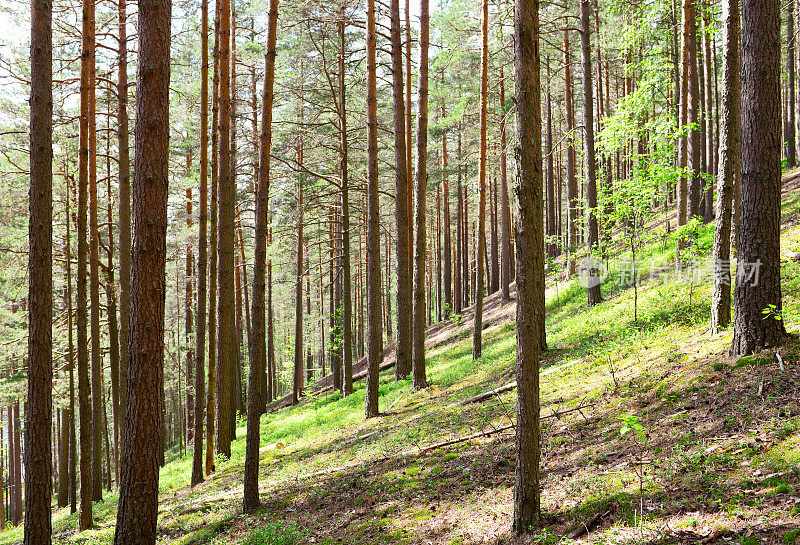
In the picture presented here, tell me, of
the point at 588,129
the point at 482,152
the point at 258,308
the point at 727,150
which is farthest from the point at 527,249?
the point at 588,129

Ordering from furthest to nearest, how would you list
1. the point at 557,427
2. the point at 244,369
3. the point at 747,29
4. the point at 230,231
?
the point at 244,369 → the point at 230,231 → the point at 557,427 → the point at 747,29

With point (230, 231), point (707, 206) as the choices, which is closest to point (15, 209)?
point (230, 231)

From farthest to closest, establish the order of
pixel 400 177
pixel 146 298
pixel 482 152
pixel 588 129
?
pixel 482 152, pixel 588 129, pixel 400 177, pixel 146 298

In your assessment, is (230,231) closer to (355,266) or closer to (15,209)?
(15,209)

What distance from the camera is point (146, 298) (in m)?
5.02

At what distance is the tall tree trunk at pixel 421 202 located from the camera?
40.8 feet

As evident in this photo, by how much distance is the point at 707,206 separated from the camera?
671 inches

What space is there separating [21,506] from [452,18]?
33.5 m

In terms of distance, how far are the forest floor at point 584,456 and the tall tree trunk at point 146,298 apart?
1894 mm

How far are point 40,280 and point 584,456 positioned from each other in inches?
267

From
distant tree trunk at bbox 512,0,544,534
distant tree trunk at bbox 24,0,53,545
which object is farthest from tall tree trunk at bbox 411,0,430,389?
distant tree trunk at bbox 512,0,544,534

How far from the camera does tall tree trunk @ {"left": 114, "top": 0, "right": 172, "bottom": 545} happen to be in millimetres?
5008

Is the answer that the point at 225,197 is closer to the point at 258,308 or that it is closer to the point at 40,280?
the point at 258,308

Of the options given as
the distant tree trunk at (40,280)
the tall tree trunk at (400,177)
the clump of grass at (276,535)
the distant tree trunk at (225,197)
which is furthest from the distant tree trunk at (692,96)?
the distant tree trunk at (40,280)
